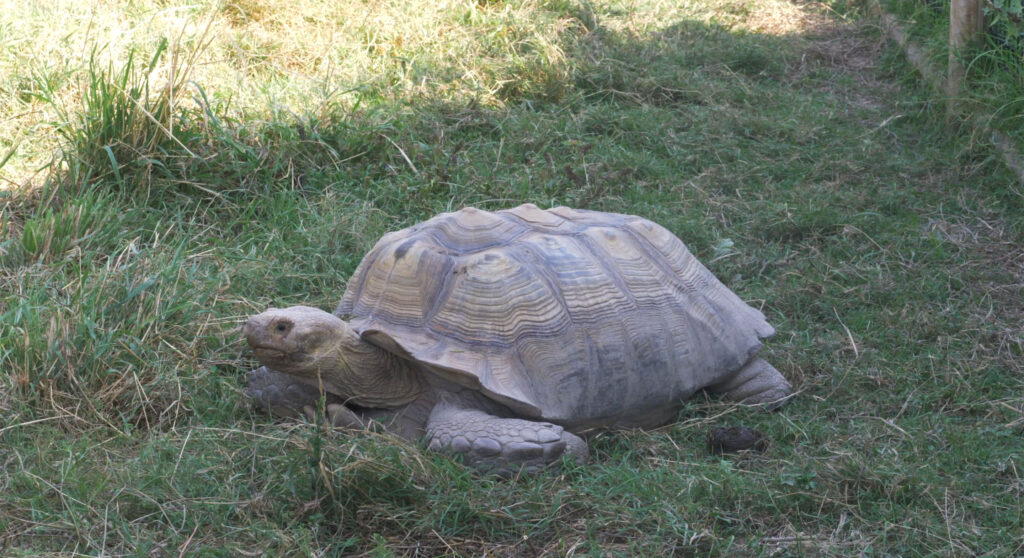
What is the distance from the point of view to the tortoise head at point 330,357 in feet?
8.96

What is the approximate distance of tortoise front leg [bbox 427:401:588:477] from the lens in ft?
8.59

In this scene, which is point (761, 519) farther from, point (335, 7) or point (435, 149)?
point (335, 7)

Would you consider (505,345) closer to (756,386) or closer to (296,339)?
(296,339)

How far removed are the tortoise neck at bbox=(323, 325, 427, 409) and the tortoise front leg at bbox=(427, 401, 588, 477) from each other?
0.24 m

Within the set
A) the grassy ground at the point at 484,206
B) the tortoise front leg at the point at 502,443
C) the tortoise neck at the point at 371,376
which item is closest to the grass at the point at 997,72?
the grassy ground at the point at 484,206

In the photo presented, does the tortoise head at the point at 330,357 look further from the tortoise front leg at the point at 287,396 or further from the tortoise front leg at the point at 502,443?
the tortoise front leg at the point at 502,443

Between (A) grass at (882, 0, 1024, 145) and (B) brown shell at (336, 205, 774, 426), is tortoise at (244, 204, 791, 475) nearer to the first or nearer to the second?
(B) brown shell at (336, 205, 774, 426)

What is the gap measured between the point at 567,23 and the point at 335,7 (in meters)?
1.47

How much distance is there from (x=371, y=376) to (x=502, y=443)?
1.58 ft

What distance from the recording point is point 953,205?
444cm

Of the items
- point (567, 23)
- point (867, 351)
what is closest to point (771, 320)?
point (867, 351)

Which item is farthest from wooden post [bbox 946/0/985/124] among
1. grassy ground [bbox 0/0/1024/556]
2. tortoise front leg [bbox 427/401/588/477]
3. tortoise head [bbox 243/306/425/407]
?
tortoise head [bbox 243/306/425/407]

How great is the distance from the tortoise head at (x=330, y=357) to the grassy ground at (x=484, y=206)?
0.20 meters

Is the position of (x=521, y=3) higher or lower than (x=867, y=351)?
higher
